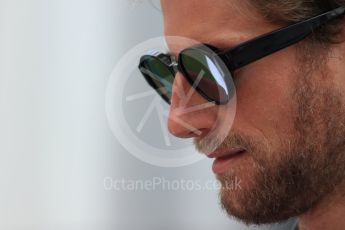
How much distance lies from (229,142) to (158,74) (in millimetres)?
225

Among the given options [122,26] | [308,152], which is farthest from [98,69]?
[308,152]

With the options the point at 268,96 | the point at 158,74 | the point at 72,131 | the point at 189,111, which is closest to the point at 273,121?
the point at 268,96

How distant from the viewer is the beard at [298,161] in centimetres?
72

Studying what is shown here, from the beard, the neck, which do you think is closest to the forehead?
the beard

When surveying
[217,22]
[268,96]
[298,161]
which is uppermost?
A: [217,22]

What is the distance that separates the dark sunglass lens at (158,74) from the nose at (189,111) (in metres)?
0.07

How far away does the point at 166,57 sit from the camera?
2.75 feet

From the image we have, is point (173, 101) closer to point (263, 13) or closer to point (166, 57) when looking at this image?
point (166, 57)

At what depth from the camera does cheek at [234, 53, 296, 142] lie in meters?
0.72

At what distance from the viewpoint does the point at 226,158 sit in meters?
0.79

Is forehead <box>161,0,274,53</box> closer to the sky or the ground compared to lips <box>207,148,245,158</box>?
closer to the sky

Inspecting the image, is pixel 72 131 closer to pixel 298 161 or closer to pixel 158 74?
pixel 158 74

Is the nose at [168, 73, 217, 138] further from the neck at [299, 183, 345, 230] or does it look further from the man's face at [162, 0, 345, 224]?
the neck at [299, 183, 345, 230]

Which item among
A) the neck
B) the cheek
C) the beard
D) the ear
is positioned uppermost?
the ear
